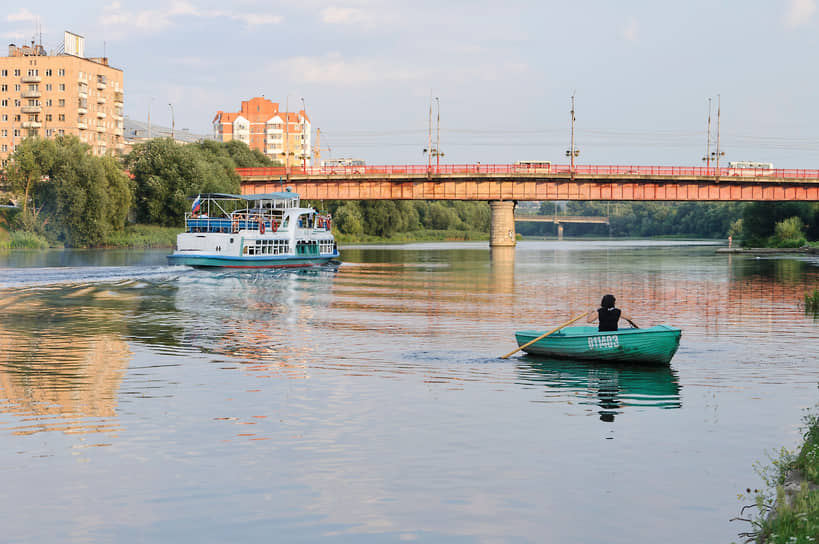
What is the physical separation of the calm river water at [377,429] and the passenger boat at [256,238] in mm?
31751

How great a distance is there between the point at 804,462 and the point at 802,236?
12172 centimetres

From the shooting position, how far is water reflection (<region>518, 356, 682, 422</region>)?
20.5 metres

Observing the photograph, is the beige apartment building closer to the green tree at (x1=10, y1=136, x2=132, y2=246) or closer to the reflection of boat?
the green tree at (x1=10, y1=136, x2=132, y2=246)

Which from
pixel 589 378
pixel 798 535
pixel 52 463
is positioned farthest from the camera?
pixel 589 378

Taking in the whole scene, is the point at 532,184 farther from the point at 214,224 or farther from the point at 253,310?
the point at 253,310

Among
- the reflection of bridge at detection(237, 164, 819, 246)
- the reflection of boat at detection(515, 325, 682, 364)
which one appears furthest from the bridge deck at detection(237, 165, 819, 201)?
the reflection of boat at detection(515, 325, 682, 364)

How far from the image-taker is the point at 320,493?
13.3 meters

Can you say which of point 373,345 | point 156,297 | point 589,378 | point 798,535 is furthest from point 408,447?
point 156,297

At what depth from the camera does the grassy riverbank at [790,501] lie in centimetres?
1022

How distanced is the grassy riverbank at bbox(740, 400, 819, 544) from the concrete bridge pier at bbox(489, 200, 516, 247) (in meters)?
117

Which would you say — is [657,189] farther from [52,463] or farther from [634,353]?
[52,463]

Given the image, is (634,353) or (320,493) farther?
(634,353)

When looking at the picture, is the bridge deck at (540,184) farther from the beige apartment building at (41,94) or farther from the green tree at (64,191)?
the beige apartment building at (41,94)

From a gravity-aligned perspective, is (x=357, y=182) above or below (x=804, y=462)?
above
